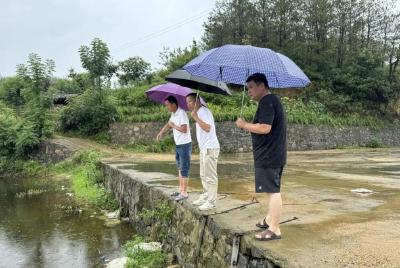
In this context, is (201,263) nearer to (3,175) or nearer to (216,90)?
(216,90)

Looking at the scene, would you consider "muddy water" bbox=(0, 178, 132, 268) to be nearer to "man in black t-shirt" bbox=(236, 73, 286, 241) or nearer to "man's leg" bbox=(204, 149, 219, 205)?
"man's leg" bbox=(204, 149, 219, 205)

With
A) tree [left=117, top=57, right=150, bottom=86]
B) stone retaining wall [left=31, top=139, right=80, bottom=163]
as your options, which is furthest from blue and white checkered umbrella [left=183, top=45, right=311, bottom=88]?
tree [left=117, top=57, right=150, bottom=86]

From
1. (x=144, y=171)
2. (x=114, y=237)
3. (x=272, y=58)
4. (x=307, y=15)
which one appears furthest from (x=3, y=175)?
(x=307, y=15)

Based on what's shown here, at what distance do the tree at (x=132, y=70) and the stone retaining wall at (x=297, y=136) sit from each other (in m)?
8.58

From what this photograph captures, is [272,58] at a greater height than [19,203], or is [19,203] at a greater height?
[272,58]

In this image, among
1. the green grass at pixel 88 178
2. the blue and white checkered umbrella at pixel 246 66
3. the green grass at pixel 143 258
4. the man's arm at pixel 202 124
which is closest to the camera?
the blue and white checkered umbrella at pixel 246 66

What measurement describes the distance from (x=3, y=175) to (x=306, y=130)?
46.7 ft

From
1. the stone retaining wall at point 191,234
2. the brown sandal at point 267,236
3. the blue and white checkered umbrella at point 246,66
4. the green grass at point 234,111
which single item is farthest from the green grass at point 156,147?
the brown sandal at point 267,236

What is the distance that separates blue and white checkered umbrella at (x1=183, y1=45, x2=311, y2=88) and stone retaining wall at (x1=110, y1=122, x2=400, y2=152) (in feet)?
43.7

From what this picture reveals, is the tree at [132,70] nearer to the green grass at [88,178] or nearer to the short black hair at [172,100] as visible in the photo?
the green grass at [88,178]

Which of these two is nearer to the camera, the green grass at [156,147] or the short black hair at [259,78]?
the short black hair at [259,78]

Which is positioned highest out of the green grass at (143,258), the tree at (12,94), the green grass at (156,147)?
the tree at (12,94)

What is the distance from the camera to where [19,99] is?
2906 cm

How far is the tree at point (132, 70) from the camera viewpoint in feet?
91.5
